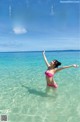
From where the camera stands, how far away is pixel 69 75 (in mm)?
4910

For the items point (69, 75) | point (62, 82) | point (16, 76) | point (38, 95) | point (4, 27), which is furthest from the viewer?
point (16, 76)

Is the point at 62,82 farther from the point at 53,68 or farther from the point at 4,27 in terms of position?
the point at 4,27

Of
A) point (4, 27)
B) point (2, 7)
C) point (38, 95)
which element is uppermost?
point (2, 7)

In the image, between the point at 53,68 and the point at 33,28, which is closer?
the point at 53,68

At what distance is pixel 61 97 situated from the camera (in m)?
3.76

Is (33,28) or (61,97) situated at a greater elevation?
(33,28)

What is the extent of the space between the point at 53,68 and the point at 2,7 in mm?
1105

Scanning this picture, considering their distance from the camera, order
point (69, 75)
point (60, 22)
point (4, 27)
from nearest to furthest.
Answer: point (60, 22)
point (4, 27)
point (69, 75)

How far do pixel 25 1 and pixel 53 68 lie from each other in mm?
974

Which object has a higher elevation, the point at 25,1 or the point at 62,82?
the point at 25,1

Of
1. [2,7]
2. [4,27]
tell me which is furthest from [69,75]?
[2,7]

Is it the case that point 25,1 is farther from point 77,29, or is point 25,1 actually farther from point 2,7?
point 77,29

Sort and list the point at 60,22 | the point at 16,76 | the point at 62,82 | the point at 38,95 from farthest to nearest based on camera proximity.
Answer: the point at 16,76 < the point at 62,82 < the point at 38,95 < the point at 60,22

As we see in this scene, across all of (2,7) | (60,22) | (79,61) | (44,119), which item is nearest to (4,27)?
(2,7)
